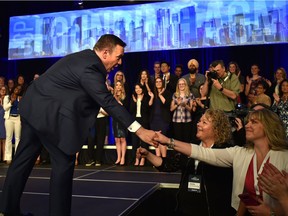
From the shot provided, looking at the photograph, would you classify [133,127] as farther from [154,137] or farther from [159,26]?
[159,26]

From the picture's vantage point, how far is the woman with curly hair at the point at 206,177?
174 cm

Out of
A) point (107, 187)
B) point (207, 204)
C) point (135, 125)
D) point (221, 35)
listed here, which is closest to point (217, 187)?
point (207, 204)

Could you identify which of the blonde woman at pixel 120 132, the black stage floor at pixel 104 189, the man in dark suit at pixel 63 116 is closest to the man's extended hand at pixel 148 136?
the man in dark suit at pixel 63 116

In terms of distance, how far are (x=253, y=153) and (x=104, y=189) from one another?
1708mm

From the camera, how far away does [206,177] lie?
1.77m

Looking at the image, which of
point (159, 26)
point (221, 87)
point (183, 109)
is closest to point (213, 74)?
point (221, 87)

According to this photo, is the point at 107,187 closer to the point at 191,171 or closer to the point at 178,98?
the point at 191,171

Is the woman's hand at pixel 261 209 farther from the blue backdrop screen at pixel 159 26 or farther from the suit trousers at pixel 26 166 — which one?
the blue backdrop screen at pixel 159 26

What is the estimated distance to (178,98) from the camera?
168 inches

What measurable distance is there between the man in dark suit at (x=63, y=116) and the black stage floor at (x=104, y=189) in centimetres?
46

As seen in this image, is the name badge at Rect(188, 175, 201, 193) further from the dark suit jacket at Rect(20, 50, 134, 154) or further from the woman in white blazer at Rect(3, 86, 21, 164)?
the woman in white blazer at Rect(3, 86, 21, 164)

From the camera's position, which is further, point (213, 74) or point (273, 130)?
point (213, 74)

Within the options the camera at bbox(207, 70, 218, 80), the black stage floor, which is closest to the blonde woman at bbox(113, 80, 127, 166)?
the black stage floor

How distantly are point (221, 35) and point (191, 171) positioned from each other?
4.34 m
